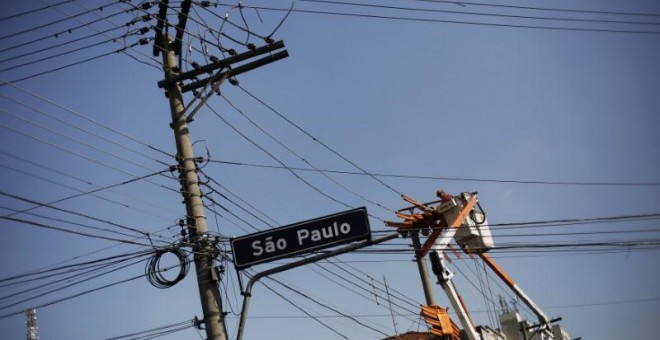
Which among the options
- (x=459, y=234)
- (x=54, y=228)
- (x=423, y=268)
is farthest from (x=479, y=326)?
(x=54, y=228)

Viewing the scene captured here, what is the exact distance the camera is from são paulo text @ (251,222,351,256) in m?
10.7

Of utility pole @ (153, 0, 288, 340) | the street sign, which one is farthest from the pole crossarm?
the street sign

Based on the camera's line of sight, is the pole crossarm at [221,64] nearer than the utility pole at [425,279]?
Yes

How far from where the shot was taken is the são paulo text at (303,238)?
1072 centimetres

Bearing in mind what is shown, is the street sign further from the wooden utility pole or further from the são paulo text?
the wooden utility pole

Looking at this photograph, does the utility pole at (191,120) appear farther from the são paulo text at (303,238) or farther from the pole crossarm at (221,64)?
the são paulo text at (303,238)

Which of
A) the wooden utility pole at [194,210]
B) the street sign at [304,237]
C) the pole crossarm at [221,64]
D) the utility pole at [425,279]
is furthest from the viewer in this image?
the utility pole at [425,279]

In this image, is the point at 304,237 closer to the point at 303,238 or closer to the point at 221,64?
the point at 303,238

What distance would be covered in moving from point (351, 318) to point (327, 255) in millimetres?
7078

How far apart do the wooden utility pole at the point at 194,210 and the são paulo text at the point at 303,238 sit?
137 centimetres

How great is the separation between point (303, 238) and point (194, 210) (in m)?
2.76

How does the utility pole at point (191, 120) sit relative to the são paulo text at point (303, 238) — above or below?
above

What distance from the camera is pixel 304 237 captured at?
1080cm

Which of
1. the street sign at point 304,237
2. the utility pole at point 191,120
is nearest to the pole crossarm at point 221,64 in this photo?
the utility pole at point 191,120
